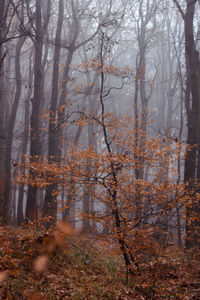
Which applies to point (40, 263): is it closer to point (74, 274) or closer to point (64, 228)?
point (74, 274)

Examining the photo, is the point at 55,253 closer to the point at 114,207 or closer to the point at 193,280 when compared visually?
the point at 114,207

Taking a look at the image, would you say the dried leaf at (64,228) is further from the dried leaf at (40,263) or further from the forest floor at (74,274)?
the dried leaf at (40,263)

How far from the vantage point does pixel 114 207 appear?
19.8ft

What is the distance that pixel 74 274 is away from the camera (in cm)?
629

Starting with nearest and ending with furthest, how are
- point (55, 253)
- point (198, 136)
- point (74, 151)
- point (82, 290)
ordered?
point (82, 290) → point (74, 151) → point (55, 253) → point (198, 136)

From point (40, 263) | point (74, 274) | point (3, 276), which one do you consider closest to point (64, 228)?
point (40, 263)

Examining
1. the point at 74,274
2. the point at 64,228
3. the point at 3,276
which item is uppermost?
the point at 64,228

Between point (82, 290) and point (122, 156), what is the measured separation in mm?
2698

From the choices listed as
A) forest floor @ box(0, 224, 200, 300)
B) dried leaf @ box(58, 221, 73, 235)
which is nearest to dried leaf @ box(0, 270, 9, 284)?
forest floor @ box(0, 224, 200, 300)

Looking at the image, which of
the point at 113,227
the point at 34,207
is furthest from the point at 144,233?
the point at 34,207

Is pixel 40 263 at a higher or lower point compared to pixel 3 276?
lower

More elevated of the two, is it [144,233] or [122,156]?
[122,156]

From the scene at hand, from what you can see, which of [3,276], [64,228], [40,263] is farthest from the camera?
[64,228]

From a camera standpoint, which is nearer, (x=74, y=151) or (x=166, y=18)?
(x=74, y=151)
